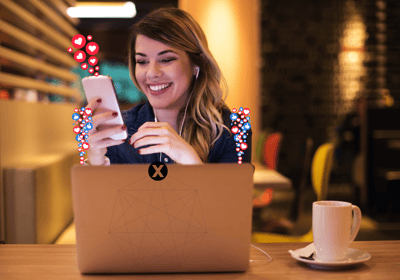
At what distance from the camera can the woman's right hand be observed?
3.16 feet

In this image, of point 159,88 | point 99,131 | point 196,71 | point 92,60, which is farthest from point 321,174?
point 92,60

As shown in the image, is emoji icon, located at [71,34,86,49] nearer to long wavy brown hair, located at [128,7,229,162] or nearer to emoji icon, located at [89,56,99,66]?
emoji icon, located at [89,56,99,66]

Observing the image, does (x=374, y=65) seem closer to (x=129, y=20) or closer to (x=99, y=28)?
(x=129, y=20)

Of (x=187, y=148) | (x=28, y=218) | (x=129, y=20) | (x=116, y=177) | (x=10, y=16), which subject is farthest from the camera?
(x=129, y=20)

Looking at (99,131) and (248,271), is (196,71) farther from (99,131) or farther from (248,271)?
(248,271)

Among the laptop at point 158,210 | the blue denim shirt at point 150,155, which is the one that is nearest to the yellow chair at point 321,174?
the blue denim shirt at point 150,155

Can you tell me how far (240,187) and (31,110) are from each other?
173 cm

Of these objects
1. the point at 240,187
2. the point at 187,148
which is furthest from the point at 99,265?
the point at 187,148

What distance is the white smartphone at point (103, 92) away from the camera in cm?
93

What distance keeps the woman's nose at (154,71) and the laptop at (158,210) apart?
733 millimetres

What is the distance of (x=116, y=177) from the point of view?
773 mm

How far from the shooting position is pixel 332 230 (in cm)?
86

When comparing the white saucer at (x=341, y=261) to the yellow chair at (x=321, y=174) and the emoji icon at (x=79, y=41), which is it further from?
the yellow chair at (x=321, y=174)

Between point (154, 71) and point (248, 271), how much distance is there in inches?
33.2
